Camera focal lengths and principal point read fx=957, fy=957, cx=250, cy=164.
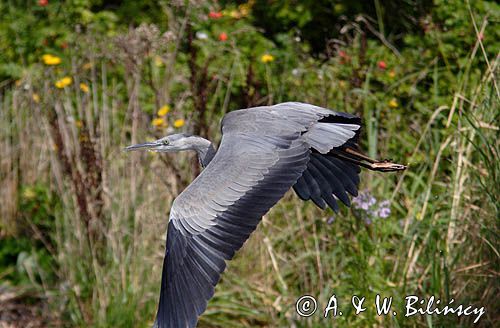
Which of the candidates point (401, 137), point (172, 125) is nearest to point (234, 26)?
point (172, 125)

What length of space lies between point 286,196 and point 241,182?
176cm

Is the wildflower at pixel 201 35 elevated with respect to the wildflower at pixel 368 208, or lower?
elevated

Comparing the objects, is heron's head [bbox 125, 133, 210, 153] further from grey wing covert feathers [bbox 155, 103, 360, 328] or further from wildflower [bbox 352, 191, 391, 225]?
wildflower [bbox 352, 191, 391, 225]

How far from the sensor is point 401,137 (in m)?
5.56

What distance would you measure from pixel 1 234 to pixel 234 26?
2235mm

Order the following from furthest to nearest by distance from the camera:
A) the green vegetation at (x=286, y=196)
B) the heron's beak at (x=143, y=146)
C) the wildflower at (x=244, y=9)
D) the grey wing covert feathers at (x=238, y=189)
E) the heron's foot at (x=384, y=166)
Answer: the wildflower at (x=244, y=9) → the green vegetation at (x=286, y=196) → the heron's beak at (x=143, y=146) → the heron's foot at (x=384, y=166) → the grey wing covert feathers at (x=238, y=189)

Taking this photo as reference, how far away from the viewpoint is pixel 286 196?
559 centimetres

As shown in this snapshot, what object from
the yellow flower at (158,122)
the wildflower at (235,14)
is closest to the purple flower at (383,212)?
the yellow flower at (158,122)

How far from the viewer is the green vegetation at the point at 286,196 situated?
4.60m

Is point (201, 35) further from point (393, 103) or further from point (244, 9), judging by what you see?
point (393, 103)

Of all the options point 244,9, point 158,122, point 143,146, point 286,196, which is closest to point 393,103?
point 286,196

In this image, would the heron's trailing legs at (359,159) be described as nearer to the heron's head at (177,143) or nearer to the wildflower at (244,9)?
the heron's head at (177,143)

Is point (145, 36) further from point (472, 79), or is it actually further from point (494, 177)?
point (494, 177)

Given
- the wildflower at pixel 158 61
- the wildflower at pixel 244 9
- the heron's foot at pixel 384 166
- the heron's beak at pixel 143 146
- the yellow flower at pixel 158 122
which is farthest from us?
the wildflower at pixel 244 9
